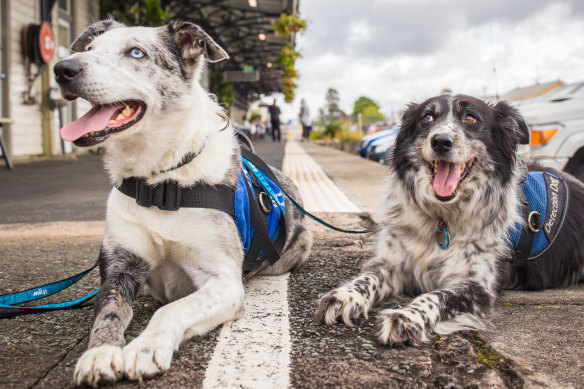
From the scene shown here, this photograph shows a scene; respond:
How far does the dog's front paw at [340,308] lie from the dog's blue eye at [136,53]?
158cm

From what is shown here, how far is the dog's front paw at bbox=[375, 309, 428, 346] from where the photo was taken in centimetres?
219

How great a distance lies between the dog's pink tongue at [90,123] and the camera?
7.54 ft

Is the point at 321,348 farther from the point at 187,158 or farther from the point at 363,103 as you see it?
the point at 363,103

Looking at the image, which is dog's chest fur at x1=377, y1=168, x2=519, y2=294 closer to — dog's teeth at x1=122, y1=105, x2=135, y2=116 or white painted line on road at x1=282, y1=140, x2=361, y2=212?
dog's teeth at x1=122, y1=105, x2=135, y2=116

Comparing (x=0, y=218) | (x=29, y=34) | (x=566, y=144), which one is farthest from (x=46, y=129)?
(x=566, y=144)

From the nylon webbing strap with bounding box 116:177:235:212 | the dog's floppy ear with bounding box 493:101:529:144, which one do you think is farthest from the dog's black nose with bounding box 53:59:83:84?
the dog's floppy ear with bounding box 493:101:529:144

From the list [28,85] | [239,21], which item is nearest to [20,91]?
[28,85]

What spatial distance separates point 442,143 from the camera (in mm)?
2959

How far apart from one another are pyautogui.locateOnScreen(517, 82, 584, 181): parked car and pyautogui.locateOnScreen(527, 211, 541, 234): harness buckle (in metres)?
3.83

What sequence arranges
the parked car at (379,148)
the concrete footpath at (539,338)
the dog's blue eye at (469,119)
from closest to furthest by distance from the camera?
the concrete footpath at (539,338), the dog's blue eye at (469,119), the parked car at (379,148)

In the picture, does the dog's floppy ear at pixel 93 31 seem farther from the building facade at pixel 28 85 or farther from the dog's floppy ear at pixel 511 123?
the building facade at pixel 28 85

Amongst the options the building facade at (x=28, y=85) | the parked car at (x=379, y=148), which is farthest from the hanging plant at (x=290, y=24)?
the building facade at (x=28, y=85)

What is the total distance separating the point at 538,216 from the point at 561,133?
4184 mm

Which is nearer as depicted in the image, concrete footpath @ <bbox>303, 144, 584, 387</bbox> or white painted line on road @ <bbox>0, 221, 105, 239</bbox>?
concrete footpath @ <bbox>303, 144, 584, 387</bbox>
